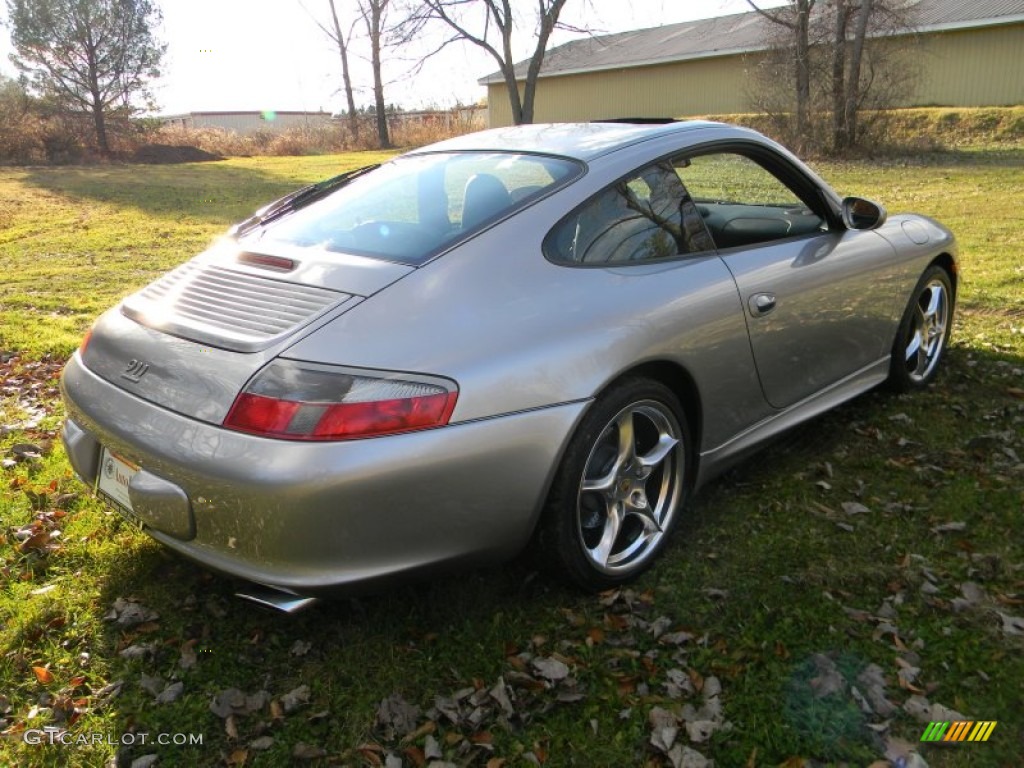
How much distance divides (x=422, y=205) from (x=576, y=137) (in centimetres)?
70

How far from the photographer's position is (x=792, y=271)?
130 inches

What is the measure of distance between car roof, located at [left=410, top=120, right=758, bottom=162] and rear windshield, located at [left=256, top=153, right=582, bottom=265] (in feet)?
0.26

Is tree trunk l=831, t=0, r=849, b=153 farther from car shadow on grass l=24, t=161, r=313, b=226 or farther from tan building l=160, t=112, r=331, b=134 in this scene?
tan building l=160, t=112, r=331, b=134

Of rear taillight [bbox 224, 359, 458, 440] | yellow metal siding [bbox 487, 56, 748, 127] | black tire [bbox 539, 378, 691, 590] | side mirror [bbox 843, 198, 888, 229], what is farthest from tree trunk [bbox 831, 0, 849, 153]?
rear taillight [bbox 224, 359, 458, 440]

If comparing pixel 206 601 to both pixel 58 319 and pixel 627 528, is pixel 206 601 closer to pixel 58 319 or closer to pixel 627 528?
pixel 627 528

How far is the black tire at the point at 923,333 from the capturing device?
166 inches

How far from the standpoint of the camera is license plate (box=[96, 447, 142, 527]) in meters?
2.46

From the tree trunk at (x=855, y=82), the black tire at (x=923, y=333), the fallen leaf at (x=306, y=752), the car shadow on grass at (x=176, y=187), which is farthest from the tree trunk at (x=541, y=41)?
the fallen leaf at (x=306, y=752)

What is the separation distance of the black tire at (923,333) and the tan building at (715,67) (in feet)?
63.4

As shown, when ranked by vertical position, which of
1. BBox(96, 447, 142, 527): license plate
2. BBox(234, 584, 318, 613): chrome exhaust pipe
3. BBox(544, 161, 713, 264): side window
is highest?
BBox(544, 161, 713, 264): side window

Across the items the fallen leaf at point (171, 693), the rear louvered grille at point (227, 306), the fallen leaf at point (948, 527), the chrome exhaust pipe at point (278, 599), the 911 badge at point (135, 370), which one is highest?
the rear louvered grille at point (227, 306)

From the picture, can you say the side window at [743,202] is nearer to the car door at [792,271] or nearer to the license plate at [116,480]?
the car door at [792,271]

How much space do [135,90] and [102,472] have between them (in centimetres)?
3325

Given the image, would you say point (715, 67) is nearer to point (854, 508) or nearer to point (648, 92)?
point (648, 92)
